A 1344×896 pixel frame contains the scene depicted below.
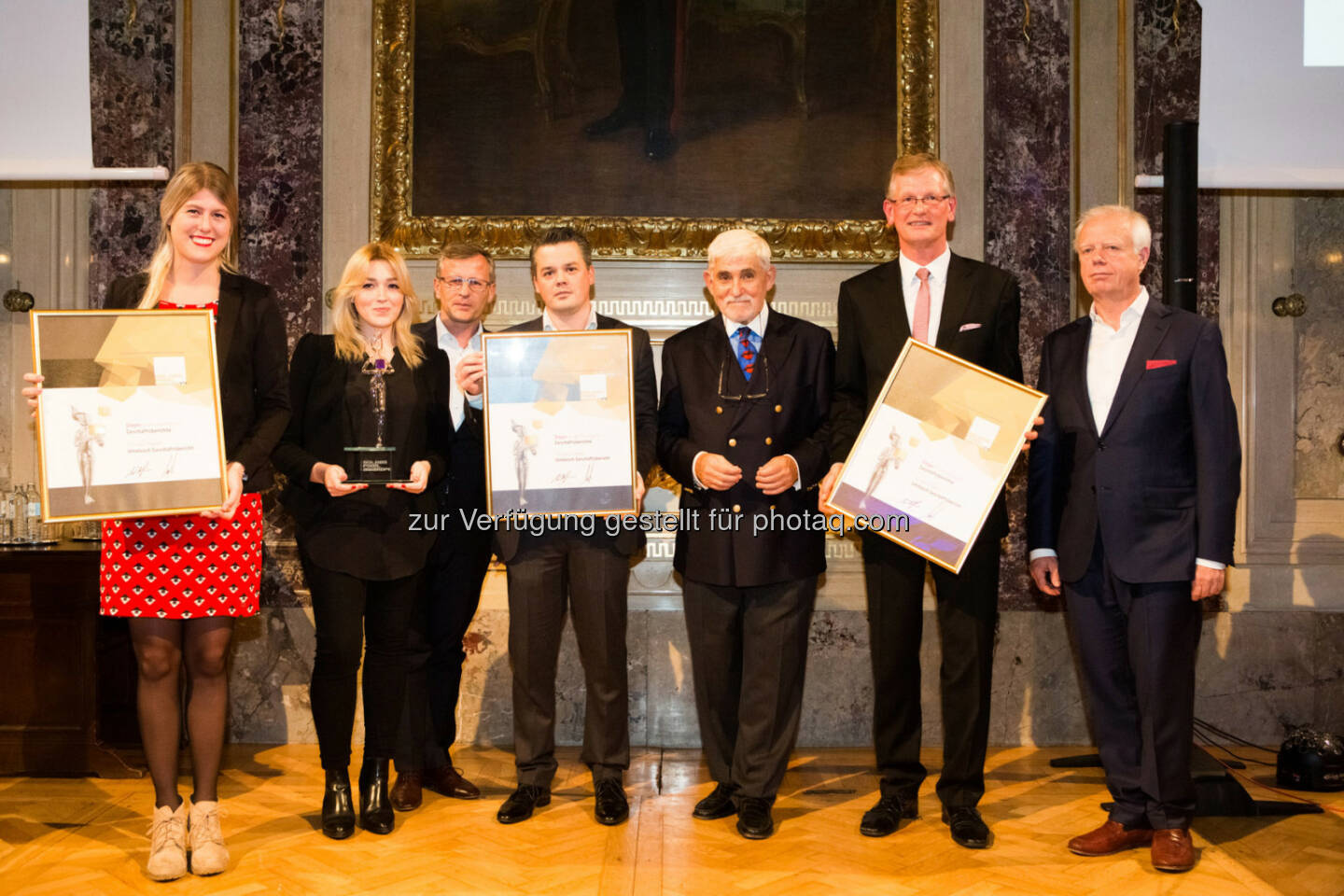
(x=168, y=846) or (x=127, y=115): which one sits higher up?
(x=127, y=115)

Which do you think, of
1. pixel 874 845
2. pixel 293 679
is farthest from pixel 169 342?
pixel 874 845

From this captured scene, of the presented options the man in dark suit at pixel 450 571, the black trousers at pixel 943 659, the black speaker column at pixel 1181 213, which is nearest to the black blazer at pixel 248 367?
the man in dark suit at pixel 450 571

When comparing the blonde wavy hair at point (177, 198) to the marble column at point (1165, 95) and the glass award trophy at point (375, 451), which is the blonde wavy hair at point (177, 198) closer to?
the glass award trophy at point (375, 451)

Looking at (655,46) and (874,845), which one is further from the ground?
(655,46)

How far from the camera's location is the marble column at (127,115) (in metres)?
4.82

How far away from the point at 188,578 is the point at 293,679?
185cm

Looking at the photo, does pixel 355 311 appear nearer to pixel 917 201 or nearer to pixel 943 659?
pixel 917 201

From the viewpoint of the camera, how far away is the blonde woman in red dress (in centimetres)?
305

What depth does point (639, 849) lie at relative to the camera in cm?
329

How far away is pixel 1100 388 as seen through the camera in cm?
336

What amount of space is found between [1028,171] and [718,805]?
10.5ft

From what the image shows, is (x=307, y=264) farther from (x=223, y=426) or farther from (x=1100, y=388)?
(x=1100, y=388)

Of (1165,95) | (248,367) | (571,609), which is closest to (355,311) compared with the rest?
(248,367)

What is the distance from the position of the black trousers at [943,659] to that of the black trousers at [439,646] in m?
1.42
